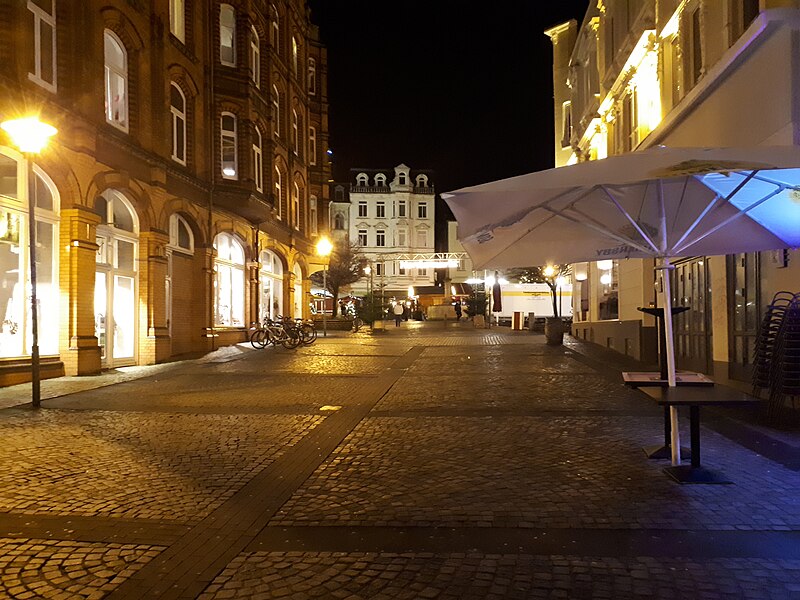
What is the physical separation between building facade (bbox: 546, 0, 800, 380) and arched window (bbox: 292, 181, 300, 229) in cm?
1269

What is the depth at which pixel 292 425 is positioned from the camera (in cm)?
848

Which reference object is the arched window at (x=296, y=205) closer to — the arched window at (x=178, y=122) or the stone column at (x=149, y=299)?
the arched window at (x=178, y=122)

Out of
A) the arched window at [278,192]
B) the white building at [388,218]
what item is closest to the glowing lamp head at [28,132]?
the arched window at [278,192]

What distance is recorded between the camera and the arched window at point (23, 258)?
40.9ft

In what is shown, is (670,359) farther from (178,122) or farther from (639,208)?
(178,122)

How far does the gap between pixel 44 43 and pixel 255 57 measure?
451 inches

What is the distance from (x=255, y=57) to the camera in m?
23.9

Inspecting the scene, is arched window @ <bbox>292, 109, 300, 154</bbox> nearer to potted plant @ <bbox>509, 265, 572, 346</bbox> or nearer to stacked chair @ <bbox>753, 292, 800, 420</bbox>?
potted plant @ <bbox>509, 265, 572, 346</bbox>

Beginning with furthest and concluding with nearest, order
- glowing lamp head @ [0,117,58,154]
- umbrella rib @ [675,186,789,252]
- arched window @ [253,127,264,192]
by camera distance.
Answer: arched window @ [253,127,264,192], glowing lamp head @ [0,117,58,154], umbrella rib @ [675,186,789,252]

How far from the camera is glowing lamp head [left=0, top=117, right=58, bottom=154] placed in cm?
964

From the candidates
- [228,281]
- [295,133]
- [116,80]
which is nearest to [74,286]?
[116,80]

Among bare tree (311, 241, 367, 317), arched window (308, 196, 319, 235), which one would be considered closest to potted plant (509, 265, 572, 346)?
arched window (308, 196, 319, 235)

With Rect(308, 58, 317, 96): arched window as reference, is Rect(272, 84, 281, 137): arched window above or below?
below

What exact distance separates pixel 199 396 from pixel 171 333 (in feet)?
26.2
